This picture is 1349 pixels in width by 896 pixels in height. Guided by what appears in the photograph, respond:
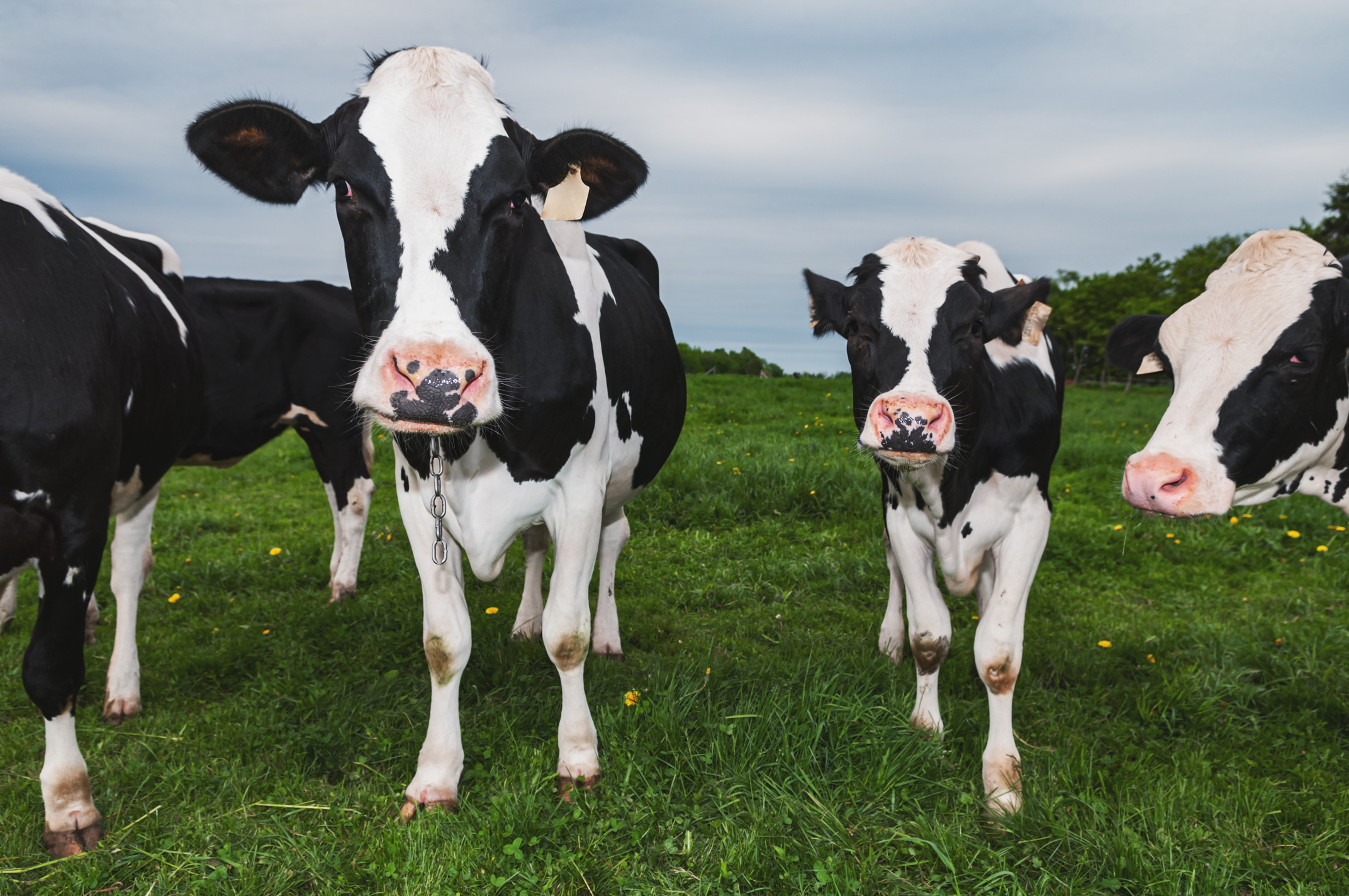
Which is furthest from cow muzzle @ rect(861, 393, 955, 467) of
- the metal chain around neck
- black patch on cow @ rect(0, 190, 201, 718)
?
black patch on cow @ rect(0, 190, 201, 718)

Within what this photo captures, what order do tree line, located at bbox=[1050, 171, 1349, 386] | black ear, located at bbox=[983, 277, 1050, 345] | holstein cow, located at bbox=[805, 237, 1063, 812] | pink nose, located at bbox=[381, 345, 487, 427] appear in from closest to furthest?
pink nose, located at bbox=[381, 345, 487, 427]
holstein cow, located at bbox=[805, 237, 1063, 812]
black ear, located at bbox=[983, 277, 1050, 345]
tree line, located at bbox=[1050, 171, 1349, 386]

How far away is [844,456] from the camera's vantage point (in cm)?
874

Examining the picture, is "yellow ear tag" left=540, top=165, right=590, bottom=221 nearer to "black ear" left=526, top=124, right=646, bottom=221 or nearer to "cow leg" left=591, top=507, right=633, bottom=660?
"black ear" left=526, top=124, right=646, bottom=221

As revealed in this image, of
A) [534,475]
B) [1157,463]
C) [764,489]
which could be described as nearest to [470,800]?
[534,475]

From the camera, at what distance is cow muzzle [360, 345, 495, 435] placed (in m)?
2.25

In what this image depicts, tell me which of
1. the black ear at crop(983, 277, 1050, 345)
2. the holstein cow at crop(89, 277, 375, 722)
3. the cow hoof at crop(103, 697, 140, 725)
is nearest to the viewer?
the black ear at crop(983, 277, 1050, 345)

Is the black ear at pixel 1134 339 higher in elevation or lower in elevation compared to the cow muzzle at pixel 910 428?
higher

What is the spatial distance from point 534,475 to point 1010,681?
207 cm

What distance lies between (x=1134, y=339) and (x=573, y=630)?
104 inches

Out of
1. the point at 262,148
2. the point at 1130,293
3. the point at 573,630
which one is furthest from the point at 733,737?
the point at 1130,293

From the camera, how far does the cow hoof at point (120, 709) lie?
4004 millimetres

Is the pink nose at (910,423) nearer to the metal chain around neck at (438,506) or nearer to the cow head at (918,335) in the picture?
the cow head at (918,335)

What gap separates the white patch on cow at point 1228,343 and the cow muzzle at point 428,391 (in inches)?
84.3

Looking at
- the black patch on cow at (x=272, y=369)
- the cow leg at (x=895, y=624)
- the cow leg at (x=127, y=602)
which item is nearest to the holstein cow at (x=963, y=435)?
the cow leg at (x=895, y=624)
